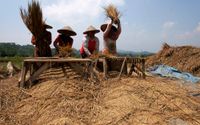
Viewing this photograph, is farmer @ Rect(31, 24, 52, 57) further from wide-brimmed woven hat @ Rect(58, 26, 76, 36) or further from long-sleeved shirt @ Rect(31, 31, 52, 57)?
wide-brimmed woven hat @ Rect(58, 26, 76, 36)

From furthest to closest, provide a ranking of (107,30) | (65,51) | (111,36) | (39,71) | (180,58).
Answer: (180,58) → (111,36) → (107,30) → (65,51) → (39,71)

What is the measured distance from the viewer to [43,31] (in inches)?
283

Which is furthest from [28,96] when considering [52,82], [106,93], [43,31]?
[43,31]

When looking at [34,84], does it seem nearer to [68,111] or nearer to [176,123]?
[68,111]

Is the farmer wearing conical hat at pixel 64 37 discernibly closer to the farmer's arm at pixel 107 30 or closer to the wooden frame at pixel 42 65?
the farmer's arm at pixel 107 30

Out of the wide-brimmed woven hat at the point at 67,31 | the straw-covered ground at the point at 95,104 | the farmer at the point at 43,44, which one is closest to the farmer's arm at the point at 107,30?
the wide-brimmed woven hat at the point at 67,31

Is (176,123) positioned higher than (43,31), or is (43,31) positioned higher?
(43,31)

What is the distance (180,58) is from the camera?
14.5 metres

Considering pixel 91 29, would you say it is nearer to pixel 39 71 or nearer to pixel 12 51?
pixel 39 71

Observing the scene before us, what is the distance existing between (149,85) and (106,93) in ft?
2.83

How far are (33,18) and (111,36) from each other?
1.93 meters

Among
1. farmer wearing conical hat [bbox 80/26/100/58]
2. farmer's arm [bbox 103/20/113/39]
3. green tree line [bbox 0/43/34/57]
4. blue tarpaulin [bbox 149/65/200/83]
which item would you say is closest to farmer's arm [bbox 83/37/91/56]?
farmer wearing conical hat [bbox 80/26/100/58]

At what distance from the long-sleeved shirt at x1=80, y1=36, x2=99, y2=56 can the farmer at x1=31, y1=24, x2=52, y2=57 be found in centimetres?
77

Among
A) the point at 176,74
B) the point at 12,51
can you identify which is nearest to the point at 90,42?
the point at 176,74
